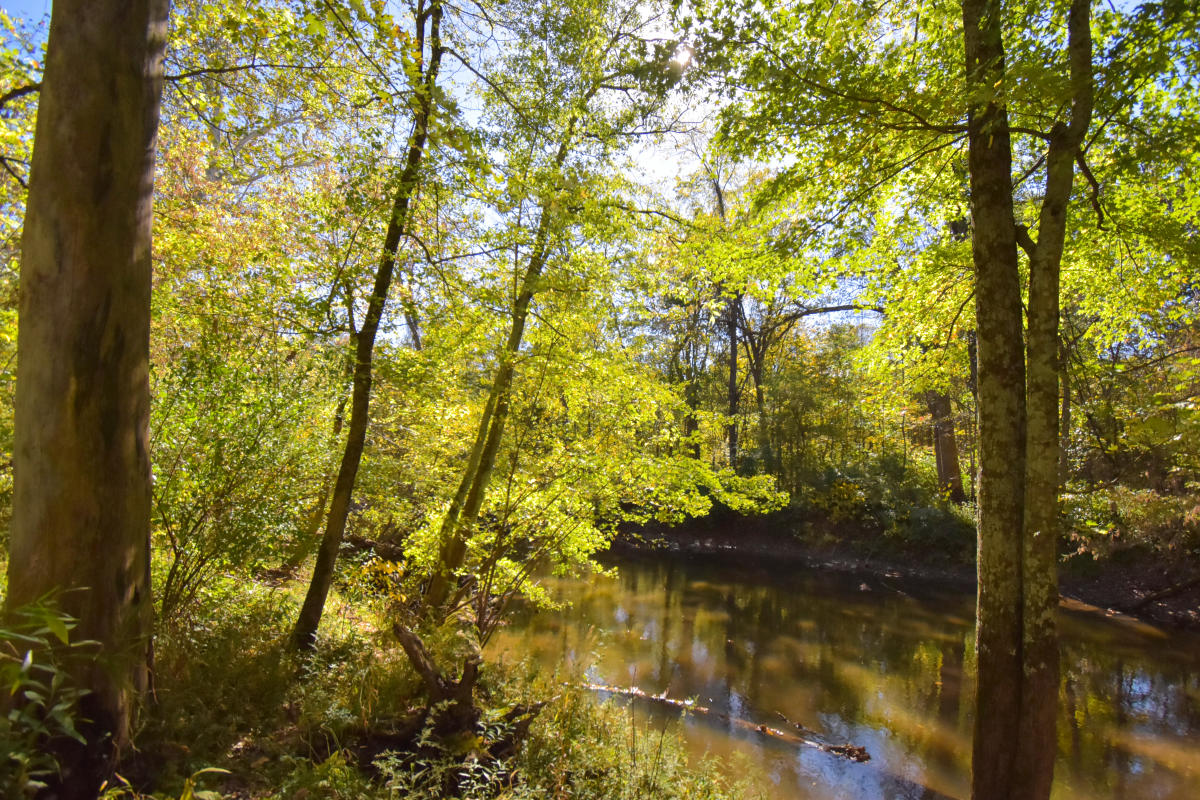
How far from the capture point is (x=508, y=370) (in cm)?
644

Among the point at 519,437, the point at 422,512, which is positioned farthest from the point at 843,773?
the point at 422,512

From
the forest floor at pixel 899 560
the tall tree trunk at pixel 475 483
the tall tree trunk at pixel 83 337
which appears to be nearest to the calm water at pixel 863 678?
the forest floor at pixel 899 560

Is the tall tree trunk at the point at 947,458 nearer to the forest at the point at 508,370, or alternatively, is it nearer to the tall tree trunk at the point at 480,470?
the forest at the point at 508,370

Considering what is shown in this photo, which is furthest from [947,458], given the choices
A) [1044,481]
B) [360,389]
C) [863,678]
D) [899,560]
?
[360,389]

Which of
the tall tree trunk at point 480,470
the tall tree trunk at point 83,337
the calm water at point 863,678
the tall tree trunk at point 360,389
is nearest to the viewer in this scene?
the tall tree trunk at point 83,337

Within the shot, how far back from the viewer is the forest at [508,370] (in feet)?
7.30

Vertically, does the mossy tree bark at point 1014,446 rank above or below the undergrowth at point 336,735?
above

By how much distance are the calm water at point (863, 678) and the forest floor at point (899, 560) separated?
3.88 ft

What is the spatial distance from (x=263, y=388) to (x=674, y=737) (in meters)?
4.82

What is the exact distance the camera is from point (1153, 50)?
9.43ft

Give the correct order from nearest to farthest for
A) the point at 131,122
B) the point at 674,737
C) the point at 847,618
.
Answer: the point at 131,122
the point at 674,737
the point at 847,618

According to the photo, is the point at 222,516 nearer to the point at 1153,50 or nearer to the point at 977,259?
the point at 977,259

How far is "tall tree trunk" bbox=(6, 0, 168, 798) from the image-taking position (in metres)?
2.12

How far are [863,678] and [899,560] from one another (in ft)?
28.1
